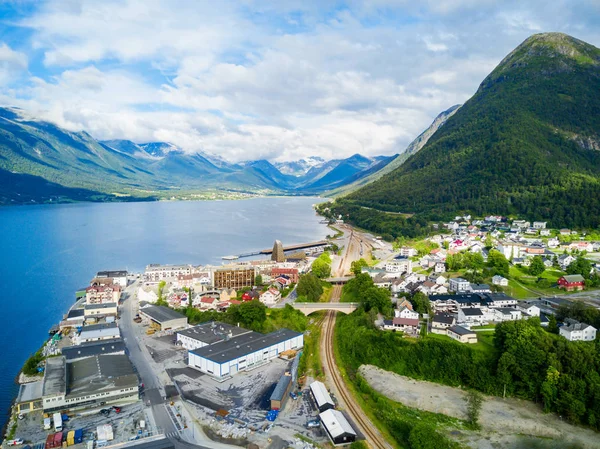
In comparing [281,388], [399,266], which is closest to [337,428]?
[281,388]

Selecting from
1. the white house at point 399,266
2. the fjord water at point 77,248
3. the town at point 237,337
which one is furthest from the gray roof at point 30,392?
the white house at point 399,266

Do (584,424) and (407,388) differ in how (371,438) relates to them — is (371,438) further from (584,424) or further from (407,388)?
(584,424)

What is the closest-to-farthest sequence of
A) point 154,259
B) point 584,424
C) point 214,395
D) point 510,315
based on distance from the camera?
point 584,424 → point 214,395 → point 510,315 → point 154,259

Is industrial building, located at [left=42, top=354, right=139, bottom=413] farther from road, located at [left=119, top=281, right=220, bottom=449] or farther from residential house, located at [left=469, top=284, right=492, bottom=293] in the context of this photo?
residential house, located at [left=469, top=284, right=492, bottom=293]

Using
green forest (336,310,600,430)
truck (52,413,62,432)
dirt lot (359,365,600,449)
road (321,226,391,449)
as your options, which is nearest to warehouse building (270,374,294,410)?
road (321,226,391,449)

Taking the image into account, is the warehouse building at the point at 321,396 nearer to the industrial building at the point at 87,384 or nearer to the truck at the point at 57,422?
the industrial building at the point at 87,384

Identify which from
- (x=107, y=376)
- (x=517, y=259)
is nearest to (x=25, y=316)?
(x=107, y=376)
